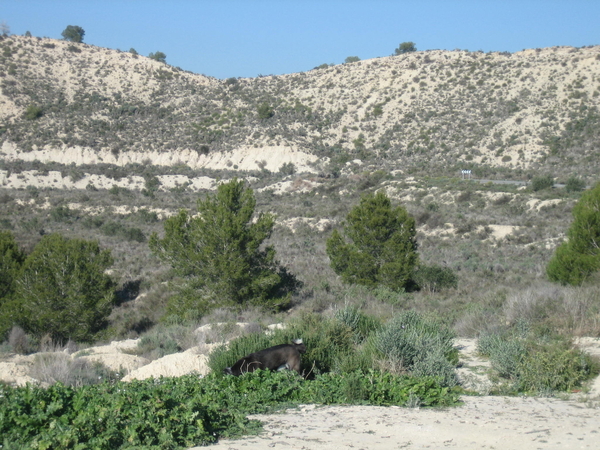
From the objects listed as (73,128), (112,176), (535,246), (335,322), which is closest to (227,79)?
(73,128)

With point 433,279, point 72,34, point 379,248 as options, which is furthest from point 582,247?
point 72,34

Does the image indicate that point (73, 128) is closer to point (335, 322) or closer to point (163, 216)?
point (163, 216)

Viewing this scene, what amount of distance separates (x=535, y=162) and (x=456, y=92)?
15986 millimetres

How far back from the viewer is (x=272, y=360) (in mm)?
7242

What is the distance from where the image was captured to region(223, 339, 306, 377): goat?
707 centimetres

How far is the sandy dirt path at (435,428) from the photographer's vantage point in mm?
4805

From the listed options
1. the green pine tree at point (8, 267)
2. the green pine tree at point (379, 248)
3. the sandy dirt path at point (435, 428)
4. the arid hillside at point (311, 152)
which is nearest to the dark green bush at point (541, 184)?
the arid hillside at point (311, 152)

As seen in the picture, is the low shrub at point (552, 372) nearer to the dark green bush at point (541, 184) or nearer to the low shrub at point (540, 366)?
the low shrub at point (540, 366)

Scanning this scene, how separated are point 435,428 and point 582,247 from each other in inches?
523

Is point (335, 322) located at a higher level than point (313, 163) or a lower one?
lower

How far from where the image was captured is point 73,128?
60.6 metres

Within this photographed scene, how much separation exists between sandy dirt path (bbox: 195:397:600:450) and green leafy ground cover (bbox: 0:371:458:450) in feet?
0.86

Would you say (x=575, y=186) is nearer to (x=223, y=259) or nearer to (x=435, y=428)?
(x=223, y=259)

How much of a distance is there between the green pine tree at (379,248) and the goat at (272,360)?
13231 millimetres
